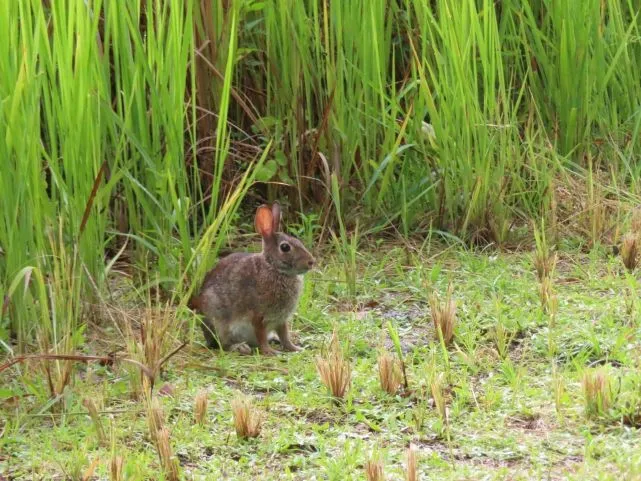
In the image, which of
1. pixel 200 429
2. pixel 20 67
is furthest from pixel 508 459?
pixel 20 67

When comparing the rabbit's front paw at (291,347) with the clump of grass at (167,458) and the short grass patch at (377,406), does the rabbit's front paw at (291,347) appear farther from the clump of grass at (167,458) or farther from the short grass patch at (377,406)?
the clump of grass at (167,458)

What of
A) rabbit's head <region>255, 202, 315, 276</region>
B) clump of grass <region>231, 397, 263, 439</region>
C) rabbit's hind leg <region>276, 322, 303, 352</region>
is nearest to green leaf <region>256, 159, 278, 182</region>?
rabbit's head <region>255, 202, 315, 276</region>

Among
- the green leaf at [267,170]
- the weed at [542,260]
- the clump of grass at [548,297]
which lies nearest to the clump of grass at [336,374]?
the clump of grass at [548,297]

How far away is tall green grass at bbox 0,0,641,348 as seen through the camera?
162 inches

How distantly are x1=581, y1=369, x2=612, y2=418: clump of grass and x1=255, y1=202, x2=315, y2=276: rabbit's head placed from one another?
51.4 inches

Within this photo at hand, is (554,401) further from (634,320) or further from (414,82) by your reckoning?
(414,82)

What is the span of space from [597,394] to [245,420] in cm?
98

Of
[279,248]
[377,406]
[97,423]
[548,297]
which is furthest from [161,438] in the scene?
[548,297]

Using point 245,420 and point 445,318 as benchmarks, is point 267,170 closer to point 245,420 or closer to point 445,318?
point 445,318

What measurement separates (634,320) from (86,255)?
1901mm

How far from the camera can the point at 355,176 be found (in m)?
5.59

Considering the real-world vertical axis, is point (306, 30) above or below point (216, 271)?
above

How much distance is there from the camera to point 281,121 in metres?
5.43

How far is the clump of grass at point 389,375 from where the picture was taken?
150 inches
